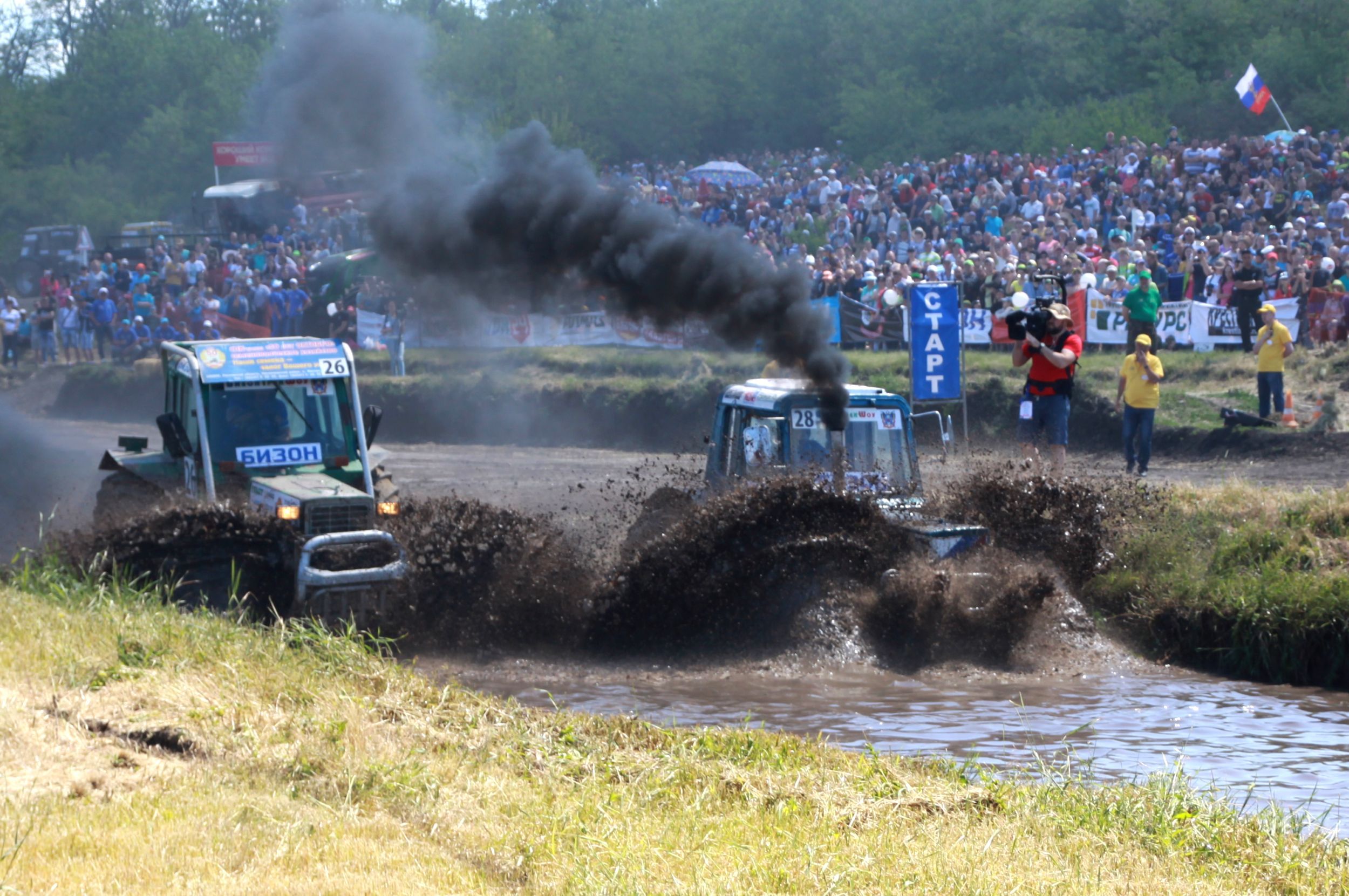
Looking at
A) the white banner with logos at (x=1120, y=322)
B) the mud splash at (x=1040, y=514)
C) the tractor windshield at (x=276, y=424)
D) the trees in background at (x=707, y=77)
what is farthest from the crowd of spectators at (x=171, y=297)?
the mud splash at (x=1040, y=514)

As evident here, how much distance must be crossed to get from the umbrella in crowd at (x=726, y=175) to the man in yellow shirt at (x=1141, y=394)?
20.9 m

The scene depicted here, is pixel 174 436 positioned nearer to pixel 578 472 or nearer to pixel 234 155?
pixel 578 472

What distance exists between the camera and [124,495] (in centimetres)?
1173

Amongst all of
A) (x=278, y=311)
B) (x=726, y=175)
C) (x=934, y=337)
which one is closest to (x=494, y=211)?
(x=934, y=337)

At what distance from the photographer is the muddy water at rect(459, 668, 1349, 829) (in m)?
7.79

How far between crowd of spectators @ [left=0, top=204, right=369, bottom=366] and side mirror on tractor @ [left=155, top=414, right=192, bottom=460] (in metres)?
15.1

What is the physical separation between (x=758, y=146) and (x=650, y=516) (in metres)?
41.3

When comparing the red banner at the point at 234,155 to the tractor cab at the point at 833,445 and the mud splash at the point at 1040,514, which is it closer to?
the tractor cab at the point at 833,445

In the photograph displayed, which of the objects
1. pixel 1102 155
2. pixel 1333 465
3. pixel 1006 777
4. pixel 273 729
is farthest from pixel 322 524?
→ pixel 1102 155

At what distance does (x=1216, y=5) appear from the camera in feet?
134

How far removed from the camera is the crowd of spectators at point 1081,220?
70.9 ft

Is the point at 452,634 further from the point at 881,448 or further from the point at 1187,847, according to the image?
the point at 1187,847

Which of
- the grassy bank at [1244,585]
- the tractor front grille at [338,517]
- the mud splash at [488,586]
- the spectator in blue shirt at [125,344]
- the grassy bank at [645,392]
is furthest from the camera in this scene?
the spectator in blue shirt at [125,344]

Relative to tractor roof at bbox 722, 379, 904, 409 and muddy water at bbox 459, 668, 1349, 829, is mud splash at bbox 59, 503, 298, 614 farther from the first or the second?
tractor roof at bbox 722, 379, 904, 409
